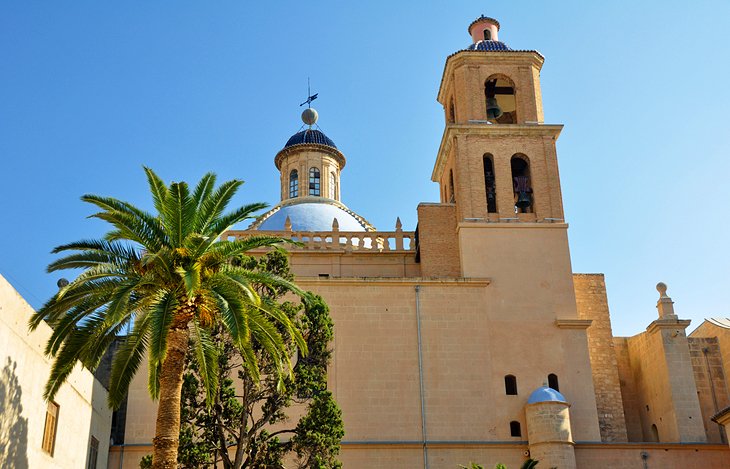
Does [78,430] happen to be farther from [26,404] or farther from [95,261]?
[95,261]

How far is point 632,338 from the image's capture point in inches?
1074

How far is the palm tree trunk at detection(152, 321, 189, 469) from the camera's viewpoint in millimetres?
14273

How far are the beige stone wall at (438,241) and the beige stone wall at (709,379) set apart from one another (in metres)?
7.24

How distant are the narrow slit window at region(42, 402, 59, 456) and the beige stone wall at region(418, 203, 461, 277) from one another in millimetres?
11074

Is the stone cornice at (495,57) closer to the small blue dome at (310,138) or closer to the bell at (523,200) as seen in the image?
the bell at (523,200)

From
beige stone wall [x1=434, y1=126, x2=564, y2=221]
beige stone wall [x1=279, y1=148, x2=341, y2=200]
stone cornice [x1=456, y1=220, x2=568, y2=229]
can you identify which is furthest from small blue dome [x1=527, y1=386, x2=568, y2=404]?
beige stone wall [x1=279, y1=148, x2=341, y2=200]

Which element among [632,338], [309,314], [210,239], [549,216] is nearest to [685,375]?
[632,338]

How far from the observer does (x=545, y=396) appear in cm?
2266

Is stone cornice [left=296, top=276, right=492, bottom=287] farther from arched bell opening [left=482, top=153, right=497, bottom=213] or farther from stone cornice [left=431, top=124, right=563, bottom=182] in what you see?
stone cornice [left=431, top=124, right=563, bottom=182]

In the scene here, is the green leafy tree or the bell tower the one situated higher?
the bell tower

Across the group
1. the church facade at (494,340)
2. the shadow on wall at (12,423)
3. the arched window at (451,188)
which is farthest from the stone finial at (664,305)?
the shadow on wall at (12,423)

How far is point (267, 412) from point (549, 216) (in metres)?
11.2

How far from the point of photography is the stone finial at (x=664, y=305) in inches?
1013

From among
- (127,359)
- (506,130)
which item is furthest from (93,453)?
(506,130)
